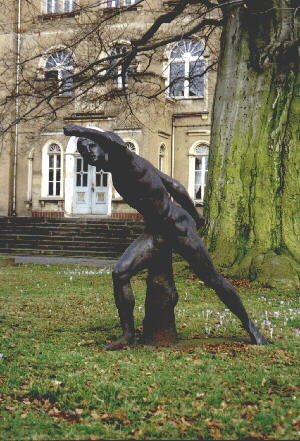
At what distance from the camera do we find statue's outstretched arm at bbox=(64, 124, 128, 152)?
589 cm

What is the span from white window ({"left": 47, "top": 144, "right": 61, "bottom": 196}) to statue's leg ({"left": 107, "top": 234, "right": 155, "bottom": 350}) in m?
24.8

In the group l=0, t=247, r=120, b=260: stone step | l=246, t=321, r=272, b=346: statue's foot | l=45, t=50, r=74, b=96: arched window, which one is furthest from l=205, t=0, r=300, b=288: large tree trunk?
l=0, t=247, r=120, b=260: stone step

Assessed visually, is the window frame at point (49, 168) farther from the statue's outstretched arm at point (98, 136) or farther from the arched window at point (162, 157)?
the statue's outstretched arm at point (98, 136)

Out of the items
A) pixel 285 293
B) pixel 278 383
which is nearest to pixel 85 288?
pixel 285 293

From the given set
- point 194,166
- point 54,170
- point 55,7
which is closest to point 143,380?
point 194,166

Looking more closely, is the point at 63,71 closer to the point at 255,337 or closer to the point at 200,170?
the point at 200,170

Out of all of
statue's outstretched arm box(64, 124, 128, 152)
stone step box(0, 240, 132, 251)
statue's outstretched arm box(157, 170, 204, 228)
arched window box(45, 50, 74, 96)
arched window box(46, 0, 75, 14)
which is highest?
arched window box(46, 0, 75, 14)

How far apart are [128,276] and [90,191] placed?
2428 centimetres

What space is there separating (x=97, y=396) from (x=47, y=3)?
2964 centimetres

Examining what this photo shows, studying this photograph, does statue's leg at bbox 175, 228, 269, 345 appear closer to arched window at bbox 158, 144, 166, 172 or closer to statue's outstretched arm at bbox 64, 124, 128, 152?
statue's outstretched arm at bbox 64, 124, 128, 152

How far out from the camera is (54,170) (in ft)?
102

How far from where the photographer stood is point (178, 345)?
678 cm

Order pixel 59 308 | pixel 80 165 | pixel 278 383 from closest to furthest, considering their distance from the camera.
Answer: pixel 278 383 → pixel 59 308 → pixel 80 165

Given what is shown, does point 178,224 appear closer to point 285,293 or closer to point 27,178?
point 285,293
